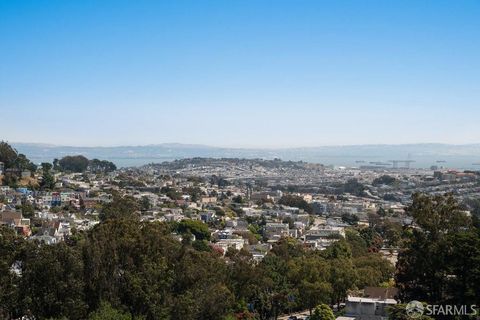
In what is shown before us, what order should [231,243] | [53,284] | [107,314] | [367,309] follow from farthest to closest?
[231,243], [367,309], [53,284], [107,314]

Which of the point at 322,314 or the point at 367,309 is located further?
the point at 367,309

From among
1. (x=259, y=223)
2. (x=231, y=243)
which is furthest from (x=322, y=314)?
(x=259, y=223)

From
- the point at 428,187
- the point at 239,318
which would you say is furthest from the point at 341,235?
the point at 428,187

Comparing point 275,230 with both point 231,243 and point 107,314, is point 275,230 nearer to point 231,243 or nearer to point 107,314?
point 231,243

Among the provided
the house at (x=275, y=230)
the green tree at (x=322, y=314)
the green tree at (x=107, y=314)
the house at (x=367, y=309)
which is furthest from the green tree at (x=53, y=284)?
the house at (x=275, y=230)

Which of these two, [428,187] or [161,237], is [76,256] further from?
[428,187]

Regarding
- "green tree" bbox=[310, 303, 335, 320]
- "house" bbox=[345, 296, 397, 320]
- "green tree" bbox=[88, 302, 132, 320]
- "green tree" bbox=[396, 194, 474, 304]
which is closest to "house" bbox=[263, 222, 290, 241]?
"house" bbox=[345, 296, 397, 320]

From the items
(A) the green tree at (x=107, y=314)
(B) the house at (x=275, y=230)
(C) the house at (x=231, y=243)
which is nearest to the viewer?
(A) the green tree at (x=107, y=314)

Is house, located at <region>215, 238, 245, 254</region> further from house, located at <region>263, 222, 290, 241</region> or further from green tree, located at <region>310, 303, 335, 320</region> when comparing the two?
green tree, located at <region>310, 303, 335, 320</region>

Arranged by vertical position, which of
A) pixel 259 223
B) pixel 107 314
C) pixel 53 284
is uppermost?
pixel 53 284

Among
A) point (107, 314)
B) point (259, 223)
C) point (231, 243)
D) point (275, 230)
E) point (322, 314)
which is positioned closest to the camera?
point (107, 314)

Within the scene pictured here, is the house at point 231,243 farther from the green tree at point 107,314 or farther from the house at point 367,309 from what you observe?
the green tree at point 107,314

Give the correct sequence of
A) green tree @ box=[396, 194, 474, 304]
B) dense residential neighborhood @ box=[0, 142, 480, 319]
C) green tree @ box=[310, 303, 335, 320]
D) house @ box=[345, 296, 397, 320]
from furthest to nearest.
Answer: dense residential neighborhood @ box=[0, 142, 480, 319] → house @ box=[345, 296, 397, 320] → green tree @ box=[310, 303, 335, 320] → green tree @ box=[396, 194, 474, 304]
